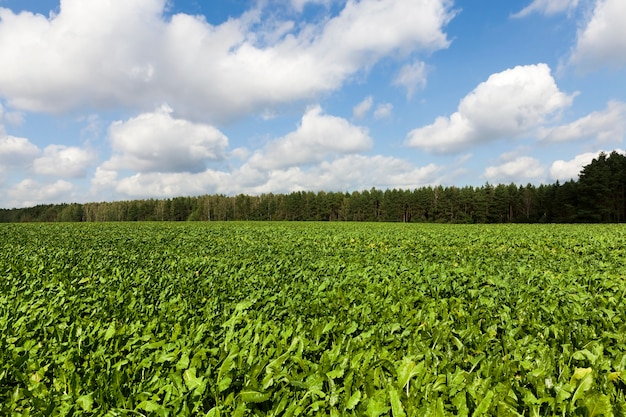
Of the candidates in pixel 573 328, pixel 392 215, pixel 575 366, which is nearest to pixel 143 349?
pixel 575 366

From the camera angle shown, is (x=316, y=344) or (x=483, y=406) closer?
(x=483, y=406)

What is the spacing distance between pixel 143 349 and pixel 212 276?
3699 millimetres

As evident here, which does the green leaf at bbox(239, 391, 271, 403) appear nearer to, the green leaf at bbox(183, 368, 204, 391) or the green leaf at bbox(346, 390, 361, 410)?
the green leaf at bbox(183, 368, 204, 391)

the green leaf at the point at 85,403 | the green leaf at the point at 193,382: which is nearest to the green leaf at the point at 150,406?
the green leaf at the point at 193,382

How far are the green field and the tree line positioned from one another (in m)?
77.8

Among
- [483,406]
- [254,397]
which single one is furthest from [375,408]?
[254,397]

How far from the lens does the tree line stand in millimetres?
67750

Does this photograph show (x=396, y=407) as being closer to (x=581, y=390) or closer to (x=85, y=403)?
(x=581, y=390)

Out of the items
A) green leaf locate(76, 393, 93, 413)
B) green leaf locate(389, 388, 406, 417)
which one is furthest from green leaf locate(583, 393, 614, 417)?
green leaf locate(76, 393, 93, 413)

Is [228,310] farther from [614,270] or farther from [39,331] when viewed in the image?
[614,270]

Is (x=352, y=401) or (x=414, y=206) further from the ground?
(x=414, y=206)

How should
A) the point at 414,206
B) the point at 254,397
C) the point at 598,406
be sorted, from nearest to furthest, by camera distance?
the point at 598,406, the point at 254,397, the point at 414,206

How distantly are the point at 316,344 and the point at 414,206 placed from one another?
108 m

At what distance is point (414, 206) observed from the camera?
10656 centimetres
